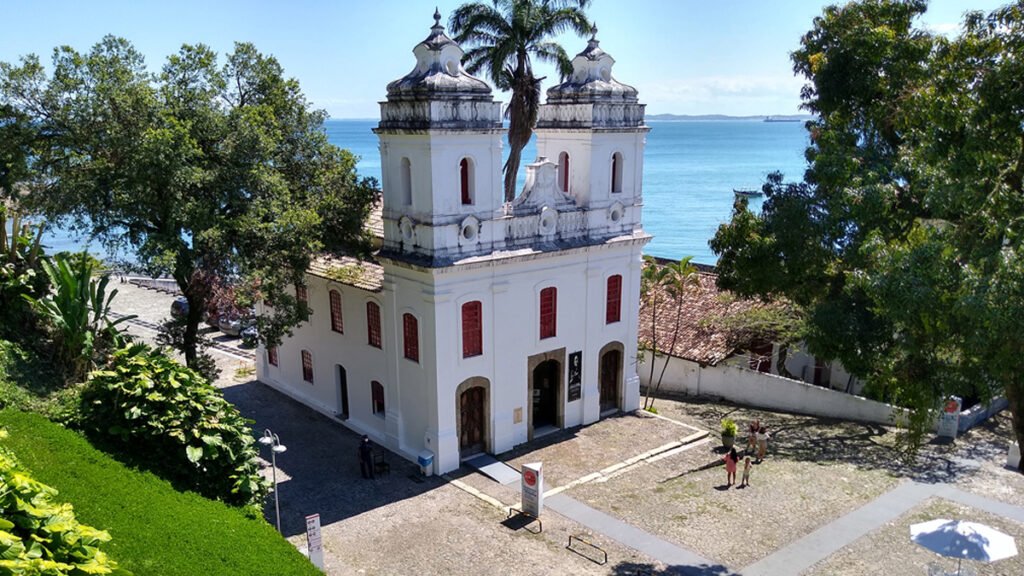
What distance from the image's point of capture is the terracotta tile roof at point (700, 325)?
3059 centimetres

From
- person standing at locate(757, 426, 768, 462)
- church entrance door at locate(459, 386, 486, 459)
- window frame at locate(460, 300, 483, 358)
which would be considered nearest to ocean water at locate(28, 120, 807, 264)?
window frame at locate(460, 300, 483, 358)

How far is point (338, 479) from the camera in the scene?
73.7ft

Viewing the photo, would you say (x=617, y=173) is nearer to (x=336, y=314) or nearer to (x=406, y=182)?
(x=406, y=182)

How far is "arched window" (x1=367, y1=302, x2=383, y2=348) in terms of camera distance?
2406cm

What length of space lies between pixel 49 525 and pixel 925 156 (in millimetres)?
15433

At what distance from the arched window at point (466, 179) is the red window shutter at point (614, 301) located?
6.13 m

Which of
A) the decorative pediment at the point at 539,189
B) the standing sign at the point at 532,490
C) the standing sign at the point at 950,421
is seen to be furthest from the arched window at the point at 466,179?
the standing sign at the point at 950,421

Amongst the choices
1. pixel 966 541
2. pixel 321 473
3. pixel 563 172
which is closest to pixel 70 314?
pixel 321 473

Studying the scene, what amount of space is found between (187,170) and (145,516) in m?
9.63

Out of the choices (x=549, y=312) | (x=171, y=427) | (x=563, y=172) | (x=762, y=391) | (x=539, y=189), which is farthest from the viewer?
(x=762, y=391)

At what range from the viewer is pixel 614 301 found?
86.3 feet

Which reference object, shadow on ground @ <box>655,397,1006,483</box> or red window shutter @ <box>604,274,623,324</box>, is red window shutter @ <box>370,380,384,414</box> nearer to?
red window shutter @ <box>604,274,623,324</box>

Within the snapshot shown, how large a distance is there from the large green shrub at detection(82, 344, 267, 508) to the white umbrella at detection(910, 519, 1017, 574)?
14.0 metres

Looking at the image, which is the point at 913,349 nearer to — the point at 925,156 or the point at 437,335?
the point at 925,156
